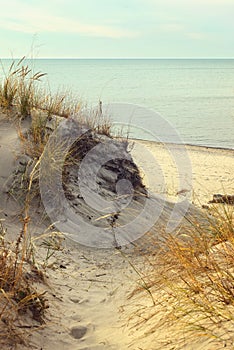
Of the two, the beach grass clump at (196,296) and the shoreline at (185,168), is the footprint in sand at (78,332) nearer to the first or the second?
the beach grass clump at (196,296)

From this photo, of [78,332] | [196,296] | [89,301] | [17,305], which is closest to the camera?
[196,296]

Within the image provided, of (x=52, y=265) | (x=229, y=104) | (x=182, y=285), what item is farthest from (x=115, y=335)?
(x=229, y=104)

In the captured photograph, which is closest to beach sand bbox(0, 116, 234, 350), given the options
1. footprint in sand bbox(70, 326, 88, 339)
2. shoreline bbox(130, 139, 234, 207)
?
footprint in sand bbox(70, 326, 88, 339)

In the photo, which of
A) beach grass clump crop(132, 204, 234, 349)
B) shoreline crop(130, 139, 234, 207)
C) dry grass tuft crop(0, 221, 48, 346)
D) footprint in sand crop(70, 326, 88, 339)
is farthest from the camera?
shoreline crop(130, 139, 234, 207)

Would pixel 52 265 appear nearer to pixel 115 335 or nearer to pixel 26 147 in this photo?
pixel 115 335

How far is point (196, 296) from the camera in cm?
273

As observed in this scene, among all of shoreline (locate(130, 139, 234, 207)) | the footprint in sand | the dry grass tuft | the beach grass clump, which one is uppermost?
the beach grass clump

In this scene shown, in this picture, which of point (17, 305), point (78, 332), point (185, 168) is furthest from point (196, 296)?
point (185, 168)

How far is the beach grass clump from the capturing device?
238 cm

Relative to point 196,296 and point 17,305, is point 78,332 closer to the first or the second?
point 17,305

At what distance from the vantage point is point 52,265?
4.10 m

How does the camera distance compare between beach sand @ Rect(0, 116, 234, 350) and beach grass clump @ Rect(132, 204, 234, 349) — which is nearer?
beach grass clump @ Rect(132, 204, 234, 349)

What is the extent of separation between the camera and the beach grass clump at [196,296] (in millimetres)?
2377

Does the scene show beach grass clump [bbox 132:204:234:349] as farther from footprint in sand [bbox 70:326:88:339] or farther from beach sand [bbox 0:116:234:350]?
footprint in sand [bbox 70:326:88:339]
